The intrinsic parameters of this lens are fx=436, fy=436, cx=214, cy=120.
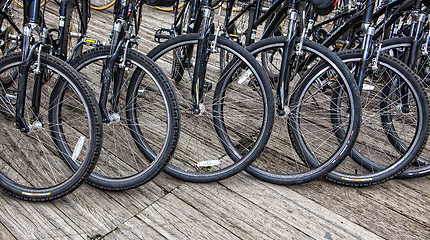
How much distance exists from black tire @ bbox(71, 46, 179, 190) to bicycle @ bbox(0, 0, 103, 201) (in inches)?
7.7

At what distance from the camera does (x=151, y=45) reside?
15.1 ft

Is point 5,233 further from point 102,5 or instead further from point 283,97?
point 102,5

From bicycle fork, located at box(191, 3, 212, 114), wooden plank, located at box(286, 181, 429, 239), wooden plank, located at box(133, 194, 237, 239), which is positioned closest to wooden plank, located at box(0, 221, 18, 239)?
wooden plank, located at box(133, 194, 237, 239)

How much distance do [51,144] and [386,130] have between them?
86.1 inches

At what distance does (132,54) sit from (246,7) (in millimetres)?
1347

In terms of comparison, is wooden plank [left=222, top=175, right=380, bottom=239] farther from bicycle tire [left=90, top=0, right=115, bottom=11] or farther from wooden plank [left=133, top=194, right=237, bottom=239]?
bicycle tire [left=90, top=0, right=115, bottom=11]

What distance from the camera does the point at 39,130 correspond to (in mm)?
2168

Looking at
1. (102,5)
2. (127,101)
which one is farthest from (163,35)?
(102,5)

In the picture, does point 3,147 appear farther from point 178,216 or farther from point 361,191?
point 361,191

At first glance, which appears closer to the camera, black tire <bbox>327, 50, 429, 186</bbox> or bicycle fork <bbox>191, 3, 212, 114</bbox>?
bicycle fork <bbox>191, 3, 212, 114</bbox>

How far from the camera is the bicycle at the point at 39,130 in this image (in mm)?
2008

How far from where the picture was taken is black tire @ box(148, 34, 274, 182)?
7.72 ft

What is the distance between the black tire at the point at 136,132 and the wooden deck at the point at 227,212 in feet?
0.46

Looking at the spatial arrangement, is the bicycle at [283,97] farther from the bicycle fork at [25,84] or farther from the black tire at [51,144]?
the bicycle fork at [25,84]
